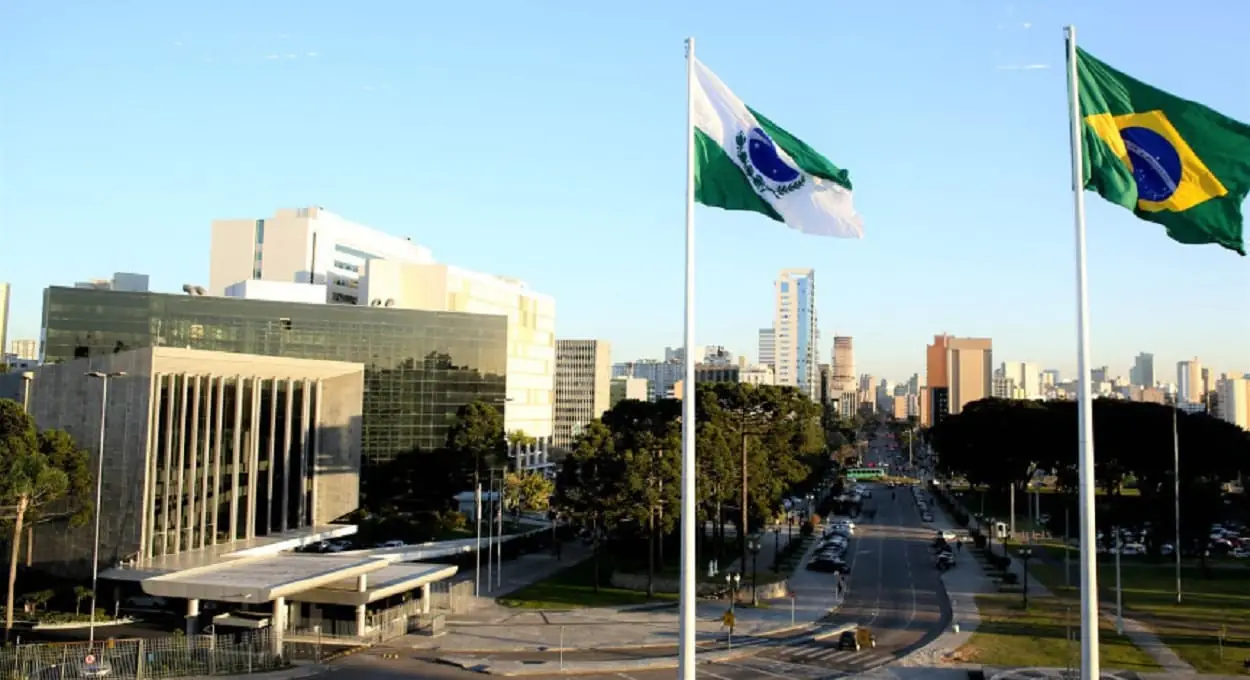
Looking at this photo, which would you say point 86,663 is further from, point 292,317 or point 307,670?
point 292,317

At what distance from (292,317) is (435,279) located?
23493 mm

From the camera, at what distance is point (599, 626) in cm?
4931

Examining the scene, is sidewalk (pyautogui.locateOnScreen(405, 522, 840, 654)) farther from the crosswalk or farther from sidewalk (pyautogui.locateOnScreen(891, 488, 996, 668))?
sidewalk (pyautogui.locateOnScreen(891, 488, 996, 668))

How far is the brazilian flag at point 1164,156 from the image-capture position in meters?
16.8

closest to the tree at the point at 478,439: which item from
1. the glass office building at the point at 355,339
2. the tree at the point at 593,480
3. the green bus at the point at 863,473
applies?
the glass office building at the point at 355,339

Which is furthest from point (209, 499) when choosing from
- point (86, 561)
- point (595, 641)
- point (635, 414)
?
point (635, 414)

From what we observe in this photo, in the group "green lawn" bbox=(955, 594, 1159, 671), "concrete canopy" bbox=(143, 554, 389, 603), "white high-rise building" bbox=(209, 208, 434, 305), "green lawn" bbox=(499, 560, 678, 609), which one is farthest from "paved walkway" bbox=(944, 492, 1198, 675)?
"white high-rise building" bbox=(209, 208, 434, 305)

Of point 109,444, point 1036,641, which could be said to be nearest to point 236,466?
point 109,444

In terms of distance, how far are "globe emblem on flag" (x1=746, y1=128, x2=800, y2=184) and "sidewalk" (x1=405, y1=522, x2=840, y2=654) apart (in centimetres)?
3026

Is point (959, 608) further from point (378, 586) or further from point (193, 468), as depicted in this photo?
point (193, 468)

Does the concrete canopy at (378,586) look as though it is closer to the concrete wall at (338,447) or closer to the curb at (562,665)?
the curb at (562,665)

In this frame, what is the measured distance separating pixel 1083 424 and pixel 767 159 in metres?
6.70

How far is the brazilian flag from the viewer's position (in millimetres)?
16766

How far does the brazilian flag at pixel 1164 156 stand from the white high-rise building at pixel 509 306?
9320 cm
